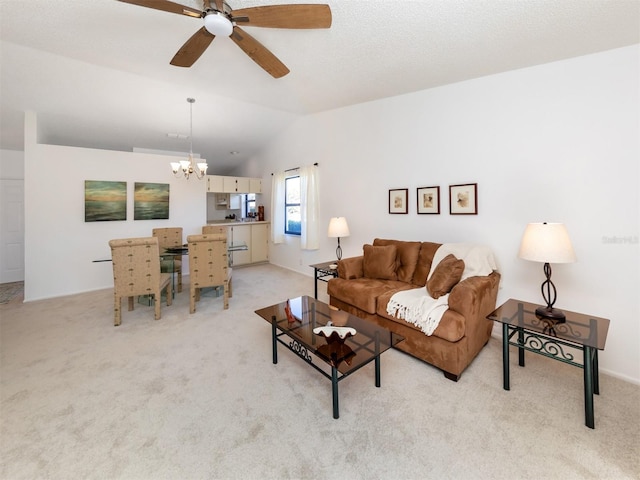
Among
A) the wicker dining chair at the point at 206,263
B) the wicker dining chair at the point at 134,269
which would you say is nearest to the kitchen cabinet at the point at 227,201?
the wicker dining chair at the point at 206,263

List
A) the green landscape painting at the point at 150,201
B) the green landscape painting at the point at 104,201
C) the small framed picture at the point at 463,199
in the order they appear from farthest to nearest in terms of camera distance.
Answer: the green landscape painting at the point at 150,201 → the green landscape painting at the point at 104,201 → the small framed picture at the point at 463,199

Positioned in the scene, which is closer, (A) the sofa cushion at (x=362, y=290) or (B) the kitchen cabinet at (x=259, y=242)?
(A) the sofa cushion at (x=362, y=290)

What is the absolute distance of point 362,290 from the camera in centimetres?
262

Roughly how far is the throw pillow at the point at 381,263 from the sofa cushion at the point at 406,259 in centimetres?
7

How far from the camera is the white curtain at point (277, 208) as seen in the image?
5.59 meters

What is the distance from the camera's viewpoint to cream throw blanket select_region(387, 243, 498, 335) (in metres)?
2.05

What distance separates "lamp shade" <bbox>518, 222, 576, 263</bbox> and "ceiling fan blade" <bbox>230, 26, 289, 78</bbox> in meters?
2.33

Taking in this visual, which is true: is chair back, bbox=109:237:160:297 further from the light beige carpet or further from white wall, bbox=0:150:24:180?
white wall, bbox=0:150:24:180

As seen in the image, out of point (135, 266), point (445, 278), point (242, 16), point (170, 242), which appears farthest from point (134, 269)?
point (445, 278)

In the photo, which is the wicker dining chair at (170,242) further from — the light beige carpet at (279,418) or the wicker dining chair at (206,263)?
the light beige carpet at (279,418)

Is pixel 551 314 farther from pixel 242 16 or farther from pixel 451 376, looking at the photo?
pixel 242 16

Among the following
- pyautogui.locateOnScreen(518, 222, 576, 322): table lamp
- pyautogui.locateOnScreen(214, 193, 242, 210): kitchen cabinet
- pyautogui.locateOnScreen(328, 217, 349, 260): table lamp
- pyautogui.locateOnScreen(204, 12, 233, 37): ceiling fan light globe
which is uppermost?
pyautogui.locateOnScreen(204, 12, 233, 37): ceiling fan light globe

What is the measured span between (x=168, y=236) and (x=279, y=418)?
387 centimetres

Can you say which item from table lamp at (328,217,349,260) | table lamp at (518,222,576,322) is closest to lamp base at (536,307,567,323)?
table lamp at (518,222,576,322)
